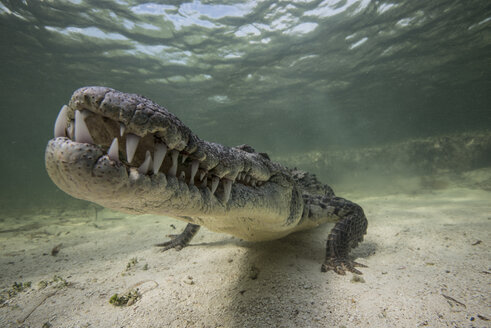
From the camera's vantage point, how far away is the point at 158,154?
1.16 metres

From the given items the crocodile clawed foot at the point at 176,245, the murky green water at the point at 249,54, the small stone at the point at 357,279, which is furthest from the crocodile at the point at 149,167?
the murky green water at the point at 249,54

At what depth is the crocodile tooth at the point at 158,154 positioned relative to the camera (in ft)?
3.68

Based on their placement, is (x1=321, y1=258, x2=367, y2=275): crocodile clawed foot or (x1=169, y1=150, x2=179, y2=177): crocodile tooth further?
(x1=321, y1=258, x2=367, y2=275): crocodile clawed foot

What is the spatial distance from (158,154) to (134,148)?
0.12 metres

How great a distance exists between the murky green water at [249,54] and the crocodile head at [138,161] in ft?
38.0

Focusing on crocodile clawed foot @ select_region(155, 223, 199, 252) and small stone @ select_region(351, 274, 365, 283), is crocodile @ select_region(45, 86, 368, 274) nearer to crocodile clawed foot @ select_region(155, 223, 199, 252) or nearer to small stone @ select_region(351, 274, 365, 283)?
small stone @ select_region(351, 274, 365, 283)

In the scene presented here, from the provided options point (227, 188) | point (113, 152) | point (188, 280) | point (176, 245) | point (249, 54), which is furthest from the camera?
point (249, 54)

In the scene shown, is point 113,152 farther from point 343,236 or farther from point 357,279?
point 343,236

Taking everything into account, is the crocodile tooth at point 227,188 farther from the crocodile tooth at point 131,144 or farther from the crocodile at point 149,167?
the crocodile tooth at point 131,144

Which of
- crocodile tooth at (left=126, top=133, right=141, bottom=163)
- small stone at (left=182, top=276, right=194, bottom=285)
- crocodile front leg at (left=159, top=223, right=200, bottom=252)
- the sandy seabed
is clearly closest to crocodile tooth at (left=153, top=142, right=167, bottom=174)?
crocodile tooth at (left=126, top=133, right=141, bottom=163)

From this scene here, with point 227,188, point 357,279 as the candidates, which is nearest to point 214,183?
point 227,188

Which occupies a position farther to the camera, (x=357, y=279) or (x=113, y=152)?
(x=357, y=279)

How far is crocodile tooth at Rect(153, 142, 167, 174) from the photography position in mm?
1123

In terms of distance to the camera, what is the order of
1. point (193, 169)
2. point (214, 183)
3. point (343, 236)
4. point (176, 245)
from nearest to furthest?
point (193, 169) → point (214, 183) → point (343, 236) → point (176, 245)
